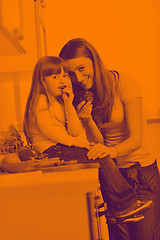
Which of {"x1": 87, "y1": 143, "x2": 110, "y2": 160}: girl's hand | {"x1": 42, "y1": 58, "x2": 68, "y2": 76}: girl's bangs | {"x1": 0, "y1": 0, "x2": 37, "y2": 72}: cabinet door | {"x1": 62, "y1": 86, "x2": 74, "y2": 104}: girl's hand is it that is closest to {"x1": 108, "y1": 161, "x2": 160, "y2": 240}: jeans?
{"x1": 87, "y1": 143, "x2": 110, "y2": 160}: girl's hand

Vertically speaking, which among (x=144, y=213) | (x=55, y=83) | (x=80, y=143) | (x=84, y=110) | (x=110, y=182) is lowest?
(x=144, y=213)

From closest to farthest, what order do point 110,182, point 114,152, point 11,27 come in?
point 11,27
point 110,182
point 114,152

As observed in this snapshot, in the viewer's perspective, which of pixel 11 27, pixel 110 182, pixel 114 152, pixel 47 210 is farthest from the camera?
pixel 114 152

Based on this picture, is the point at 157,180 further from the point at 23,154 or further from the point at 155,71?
the point at 23,154

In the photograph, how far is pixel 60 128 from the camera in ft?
3.67

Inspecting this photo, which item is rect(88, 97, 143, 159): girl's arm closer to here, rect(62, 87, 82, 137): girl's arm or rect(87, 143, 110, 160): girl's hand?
rect(87, 143, 110, 160): girl's hand

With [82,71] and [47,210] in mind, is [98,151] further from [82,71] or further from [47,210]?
[47,210]

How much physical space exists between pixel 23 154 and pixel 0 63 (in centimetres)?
47

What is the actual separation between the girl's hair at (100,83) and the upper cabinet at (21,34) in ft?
0.44

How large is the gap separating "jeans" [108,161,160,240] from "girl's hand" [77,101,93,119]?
26cm

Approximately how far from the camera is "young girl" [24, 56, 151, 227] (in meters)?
1.07

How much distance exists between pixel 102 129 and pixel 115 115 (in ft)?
0.25

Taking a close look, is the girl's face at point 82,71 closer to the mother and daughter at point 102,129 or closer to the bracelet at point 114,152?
the mother and daughter at point 102,129

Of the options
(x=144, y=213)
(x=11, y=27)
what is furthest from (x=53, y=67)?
(x=144, y=213)
